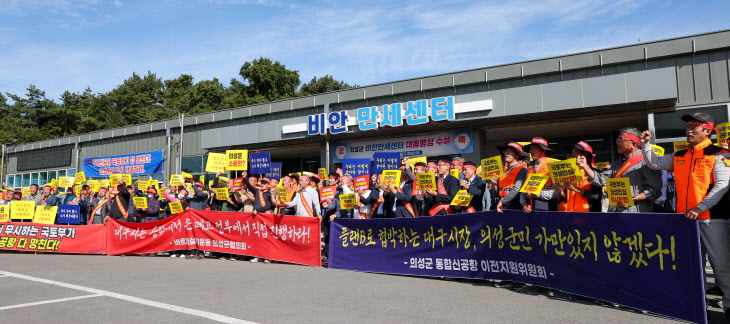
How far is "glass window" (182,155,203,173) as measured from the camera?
1064 inches

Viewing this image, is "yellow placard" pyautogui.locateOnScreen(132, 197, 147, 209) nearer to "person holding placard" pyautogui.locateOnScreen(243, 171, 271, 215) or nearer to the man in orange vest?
"person holding placard" pyautogui.locateOnScreen(243, 171, 271, 215)

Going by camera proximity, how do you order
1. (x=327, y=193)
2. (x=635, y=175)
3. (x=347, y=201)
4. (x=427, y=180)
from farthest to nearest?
(x=327, y=193), (x=347, y=201), (x=427, y=180), (x=635, y=175)

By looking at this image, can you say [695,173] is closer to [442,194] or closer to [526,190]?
[526,190]

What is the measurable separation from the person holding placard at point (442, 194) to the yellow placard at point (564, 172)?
2.26 metres

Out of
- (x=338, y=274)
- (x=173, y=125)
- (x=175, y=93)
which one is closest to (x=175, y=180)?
(x=338, y=274)

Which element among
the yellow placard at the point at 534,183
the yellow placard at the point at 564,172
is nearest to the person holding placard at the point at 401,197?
the yellow placard at the point at 534,183

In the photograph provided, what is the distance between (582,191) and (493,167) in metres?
1.47

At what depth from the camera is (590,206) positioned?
6320 millimetres

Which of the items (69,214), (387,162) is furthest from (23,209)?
(387,162)

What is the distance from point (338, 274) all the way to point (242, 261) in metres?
3.13

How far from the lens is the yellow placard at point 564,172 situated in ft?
19.4

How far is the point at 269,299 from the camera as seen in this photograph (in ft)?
20.1

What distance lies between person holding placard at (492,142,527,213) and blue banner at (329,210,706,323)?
9.0 inches

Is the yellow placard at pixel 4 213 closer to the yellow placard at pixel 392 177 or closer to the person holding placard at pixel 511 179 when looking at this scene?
the yellow placard at pixel 392 177
